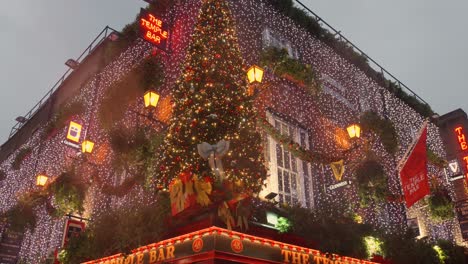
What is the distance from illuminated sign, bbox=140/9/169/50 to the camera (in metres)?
11.6

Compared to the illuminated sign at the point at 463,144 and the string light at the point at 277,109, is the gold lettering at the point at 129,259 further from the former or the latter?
the illuminated sign at the point at 463,144

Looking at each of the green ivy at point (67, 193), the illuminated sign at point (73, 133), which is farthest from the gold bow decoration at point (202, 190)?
the illuminated sign at point (73, 133)

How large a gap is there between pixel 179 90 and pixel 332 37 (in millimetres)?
8202

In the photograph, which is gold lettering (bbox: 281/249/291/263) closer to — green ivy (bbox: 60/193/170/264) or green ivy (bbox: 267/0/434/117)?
green ivy (bbox: 60/193/170/264)

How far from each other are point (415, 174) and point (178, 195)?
268 inches

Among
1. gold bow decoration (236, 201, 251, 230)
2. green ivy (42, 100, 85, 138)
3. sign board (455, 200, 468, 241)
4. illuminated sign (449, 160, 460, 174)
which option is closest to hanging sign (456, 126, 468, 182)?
illuminated sign (449, 160, 460, 174)

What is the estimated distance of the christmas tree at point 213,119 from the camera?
8438 mm

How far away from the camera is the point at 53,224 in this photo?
15.3m

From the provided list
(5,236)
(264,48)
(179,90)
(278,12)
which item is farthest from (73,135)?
(278,12)

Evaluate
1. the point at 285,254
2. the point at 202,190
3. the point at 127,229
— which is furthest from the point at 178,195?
the point at 285,254

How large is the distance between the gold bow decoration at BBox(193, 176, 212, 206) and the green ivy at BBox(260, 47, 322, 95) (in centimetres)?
513

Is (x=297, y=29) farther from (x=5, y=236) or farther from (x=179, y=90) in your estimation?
(x=5, y=236)

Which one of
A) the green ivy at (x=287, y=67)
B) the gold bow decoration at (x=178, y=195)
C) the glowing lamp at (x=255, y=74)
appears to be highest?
the green ivy at (x=287, y=67)

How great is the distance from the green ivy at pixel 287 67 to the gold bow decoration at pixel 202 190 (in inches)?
202
